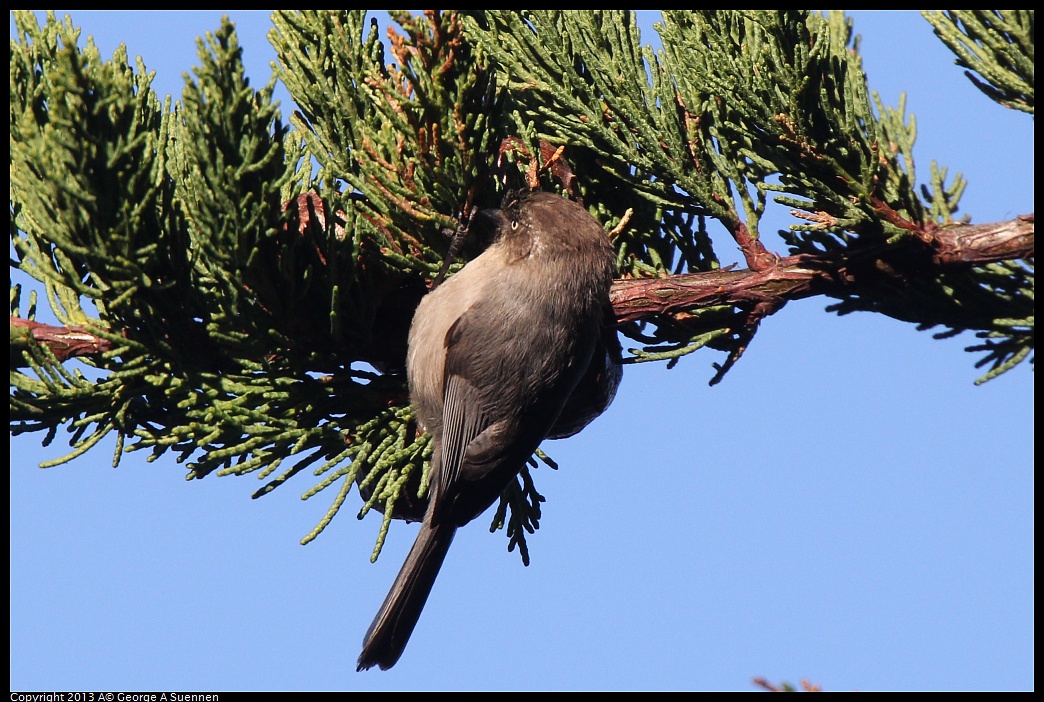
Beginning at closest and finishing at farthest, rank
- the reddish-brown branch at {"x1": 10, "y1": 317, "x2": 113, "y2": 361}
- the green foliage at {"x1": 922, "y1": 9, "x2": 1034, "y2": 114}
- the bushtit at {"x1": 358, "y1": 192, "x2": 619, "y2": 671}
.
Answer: the green foliage at {"x1": 922, "y1": 9, "x2": 1034, "y2": 114} → the reddish-brown branch at {"x1": 10, "y1": 317, "x2": 113, "y2": 361} → the bushtit at {"x1": 358, "y1": 192, "x2": 619, "y2": 671}

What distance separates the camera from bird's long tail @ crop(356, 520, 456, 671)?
3.33 metres

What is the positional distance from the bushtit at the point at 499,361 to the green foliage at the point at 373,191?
111 mm

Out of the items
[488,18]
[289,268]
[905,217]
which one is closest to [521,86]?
[488,18]

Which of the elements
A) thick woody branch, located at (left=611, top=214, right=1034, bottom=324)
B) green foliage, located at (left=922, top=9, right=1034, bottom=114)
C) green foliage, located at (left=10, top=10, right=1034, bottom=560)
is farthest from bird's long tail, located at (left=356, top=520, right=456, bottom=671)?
green foliage, located at (left=922, top=9, right=1034, bottom=114)

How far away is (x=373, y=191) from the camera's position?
307cm

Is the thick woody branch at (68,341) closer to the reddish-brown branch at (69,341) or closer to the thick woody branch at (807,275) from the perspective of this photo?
the reddish-brown branch at (69,341)

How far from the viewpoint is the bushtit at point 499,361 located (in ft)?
10.9

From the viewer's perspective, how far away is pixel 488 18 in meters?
3.36

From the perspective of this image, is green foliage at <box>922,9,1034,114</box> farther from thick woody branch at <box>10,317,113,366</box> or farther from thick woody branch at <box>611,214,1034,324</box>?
thick woody branch at <box>10,317,113,366</box>

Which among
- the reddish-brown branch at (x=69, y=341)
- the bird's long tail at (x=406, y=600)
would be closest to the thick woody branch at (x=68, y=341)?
the reddish-brown branch at (x=69, y=341)

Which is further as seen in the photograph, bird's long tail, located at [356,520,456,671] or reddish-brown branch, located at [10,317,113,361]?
bird's long tail, located at [356,520,456,671]

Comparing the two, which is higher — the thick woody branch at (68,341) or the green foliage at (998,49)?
the green foliage at (998,49)

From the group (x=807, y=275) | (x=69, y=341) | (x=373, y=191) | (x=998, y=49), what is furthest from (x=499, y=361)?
Answer: (x=998, y=49)

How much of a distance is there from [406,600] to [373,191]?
1.41 metres
